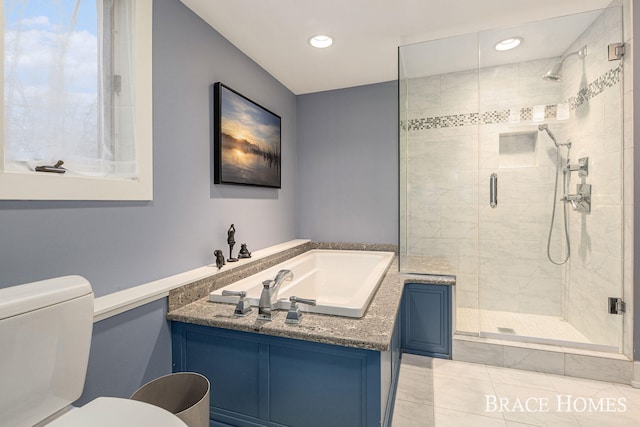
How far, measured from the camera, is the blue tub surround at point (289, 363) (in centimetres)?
130

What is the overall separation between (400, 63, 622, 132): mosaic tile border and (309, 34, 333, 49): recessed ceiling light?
902mm

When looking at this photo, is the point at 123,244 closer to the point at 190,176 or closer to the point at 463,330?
the point at 190,176

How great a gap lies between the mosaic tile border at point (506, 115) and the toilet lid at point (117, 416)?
101 inches

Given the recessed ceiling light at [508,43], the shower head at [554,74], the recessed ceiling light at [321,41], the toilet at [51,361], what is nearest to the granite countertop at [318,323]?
the toilet at [51,361]

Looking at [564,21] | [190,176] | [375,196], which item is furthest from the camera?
[375,196]

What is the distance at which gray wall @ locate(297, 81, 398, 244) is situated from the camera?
3.12 metres

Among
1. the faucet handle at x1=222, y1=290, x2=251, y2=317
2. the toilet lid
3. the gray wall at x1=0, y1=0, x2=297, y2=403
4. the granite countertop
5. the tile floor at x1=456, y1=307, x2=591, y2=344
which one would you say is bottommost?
the tile floor at x1=456, y1=307, x2=591, y2=344

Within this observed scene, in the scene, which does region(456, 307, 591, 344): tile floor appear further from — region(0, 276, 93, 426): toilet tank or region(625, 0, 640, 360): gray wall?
region(0, 276, 93, 426): toilet tank

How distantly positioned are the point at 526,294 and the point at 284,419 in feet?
7.86

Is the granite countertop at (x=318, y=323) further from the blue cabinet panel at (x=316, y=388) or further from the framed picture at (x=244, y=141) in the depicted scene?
the framed picture at (x=244, y=141)

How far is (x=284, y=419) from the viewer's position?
143 centimetres

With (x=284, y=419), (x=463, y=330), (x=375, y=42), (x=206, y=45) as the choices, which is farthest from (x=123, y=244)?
(x=463, y=330)

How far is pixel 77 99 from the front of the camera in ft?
4.24

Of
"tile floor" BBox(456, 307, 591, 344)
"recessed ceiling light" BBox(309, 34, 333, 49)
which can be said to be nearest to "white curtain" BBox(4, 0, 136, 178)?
"recessed ceiling light" BBox(309, 34, 333, 49)
